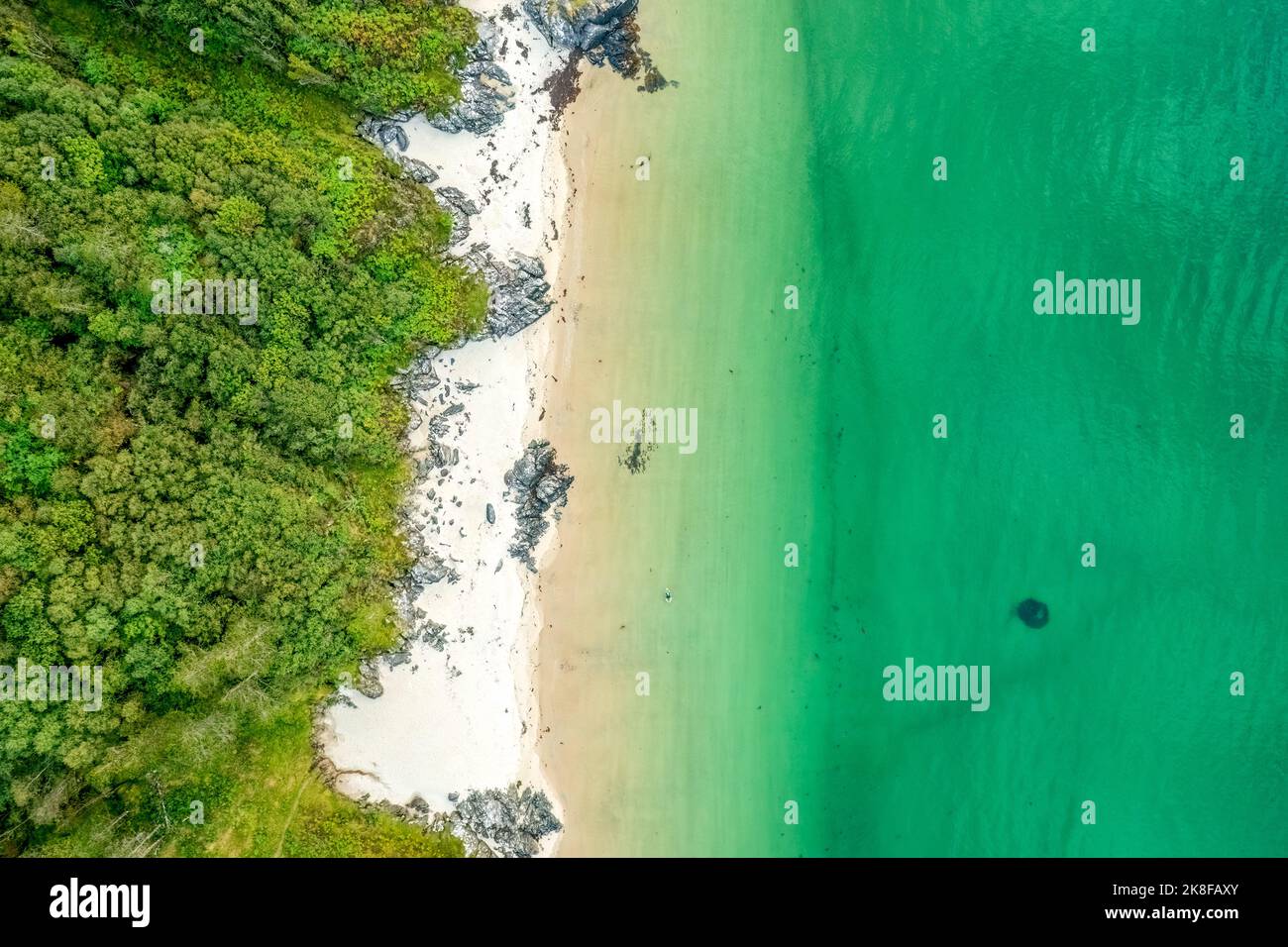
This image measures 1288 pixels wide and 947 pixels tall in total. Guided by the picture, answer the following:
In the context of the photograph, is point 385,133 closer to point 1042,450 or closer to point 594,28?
point 594,28

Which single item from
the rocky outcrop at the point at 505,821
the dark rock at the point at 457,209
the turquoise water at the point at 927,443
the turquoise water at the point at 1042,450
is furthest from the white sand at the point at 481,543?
the turquoise water at the point at 1042,450

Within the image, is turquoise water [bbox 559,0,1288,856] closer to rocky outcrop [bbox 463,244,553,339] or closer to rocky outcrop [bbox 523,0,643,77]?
rocky outcrop [bbox 523,0,643,77]

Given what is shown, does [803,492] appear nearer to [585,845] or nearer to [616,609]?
[616,609]

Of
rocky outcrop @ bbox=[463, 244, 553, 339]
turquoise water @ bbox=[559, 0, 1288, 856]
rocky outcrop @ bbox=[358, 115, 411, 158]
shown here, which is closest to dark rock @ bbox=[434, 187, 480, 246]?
rocky outcrop @ bbox=[463, 244, 553, 339]

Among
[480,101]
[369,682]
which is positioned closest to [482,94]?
[480,101]

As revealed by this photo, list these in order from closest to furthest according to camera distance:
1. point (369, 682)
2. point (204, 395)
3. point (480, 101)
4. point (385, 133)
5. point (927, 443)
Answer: point (204, 395)
point (369, 682)
point (385, 133)
point (480, 101)
point (927, 443)
